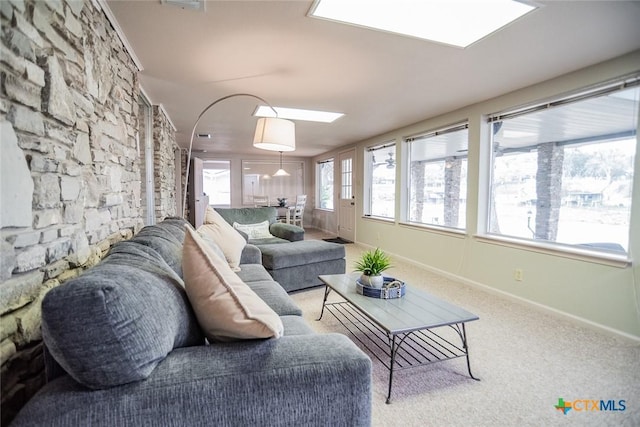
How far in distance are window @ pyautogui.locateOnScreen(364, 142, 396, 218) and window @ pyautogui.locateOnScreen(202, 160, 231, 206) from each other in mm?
4101

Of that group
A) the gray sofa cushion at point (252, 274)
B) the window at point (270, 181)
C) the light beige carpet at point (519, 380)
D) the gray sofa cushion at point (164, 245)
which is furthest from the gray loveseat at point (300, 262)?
the window at point (270, 181)

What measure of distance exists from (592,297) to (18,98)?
3727 mm

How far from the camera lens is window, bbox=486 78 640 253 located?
2441mm

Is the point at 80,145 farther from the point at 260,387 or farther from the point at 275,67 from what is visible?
the point at 275,67

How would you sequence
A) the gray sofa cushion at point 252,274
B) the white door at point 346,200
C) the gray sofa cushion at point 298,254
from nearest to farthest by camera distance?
the gray sofa cushion at point 252,274 → the gray sofa cushion at point 298,254 → the white door at point 346,200

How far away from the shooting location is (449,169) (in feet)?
13.8

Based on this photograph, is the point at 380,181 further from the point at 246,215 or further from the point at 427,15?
the point at 427,15

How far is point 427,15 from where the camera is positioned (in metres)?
1.81

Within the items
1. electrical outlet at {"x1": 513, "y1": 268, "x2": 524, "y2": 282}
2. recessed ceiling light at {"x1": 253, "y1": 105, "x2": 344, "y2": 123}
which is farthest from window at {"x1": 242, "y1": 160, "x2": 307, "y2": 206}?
electrical outlet at {"x1": 513, "y1": 268, "x2": 524, "y2": 282}

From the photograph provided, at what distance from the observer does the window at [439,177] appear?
13.0 ft

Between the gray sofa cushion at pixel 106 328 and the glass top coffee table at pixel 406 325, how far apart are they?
1181 millimetres

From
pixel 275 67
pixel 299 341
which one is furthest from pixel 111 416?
pixel 275 67

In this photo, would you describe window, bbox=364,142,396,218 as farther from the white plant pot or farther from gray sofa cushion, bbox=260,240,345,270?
the white plant pot

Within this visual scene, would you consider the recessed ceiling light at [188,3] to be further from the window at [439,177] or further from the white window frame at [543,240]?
the window at [439,177]
